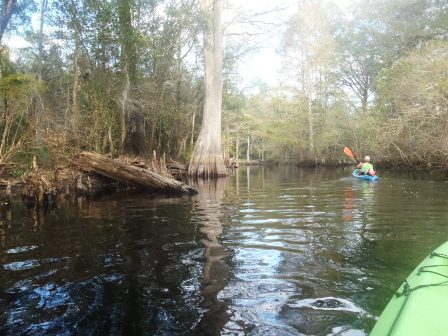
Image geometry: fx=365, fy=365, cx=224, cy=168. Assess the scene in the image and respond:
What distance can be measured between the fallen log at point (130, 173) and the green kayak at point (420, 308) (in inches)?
314

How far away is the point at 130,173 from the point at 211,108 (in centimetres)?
790

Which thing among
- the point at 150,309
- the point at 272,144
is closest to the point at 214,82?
the point at 150,309

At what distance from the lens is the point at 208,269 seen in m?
3.43

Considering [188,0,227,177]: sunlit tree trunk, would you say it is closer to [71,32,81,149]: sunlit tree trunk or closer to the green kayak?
[71,32,81,149]: sunlit tree trunk

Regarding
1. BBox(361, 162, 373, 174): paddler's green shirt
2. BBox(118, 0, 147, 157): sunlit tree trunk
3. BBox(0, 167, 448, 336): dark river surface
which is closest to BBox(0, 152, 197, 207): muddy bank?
BBox(0, 167, 448, 336): dark river surface

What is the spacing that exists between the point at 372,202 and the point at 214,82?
11.0 m

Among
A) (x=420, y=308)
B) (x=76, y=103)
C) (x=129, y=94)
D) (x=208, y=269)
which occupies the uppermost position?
(x=129, y=94)

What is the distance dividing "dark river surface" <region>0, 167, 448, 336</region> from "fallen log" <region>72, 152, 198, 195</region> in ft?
8.65

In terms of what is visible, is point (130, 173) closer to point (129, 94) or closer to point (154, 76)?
point (129, 94)

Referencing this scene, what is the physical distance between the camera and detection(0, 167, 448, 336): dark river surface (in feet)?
7.88

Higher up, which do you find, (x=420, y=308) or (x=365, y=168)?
(x=365, y=168)

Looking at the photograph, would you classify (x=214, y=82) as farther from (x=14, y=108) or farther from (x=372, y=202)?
(x=372, y=202)

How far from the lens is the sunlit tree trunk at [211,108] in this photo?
16188 mm

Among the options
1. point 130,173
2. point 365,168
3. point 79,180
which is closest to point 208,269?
point 130,173
